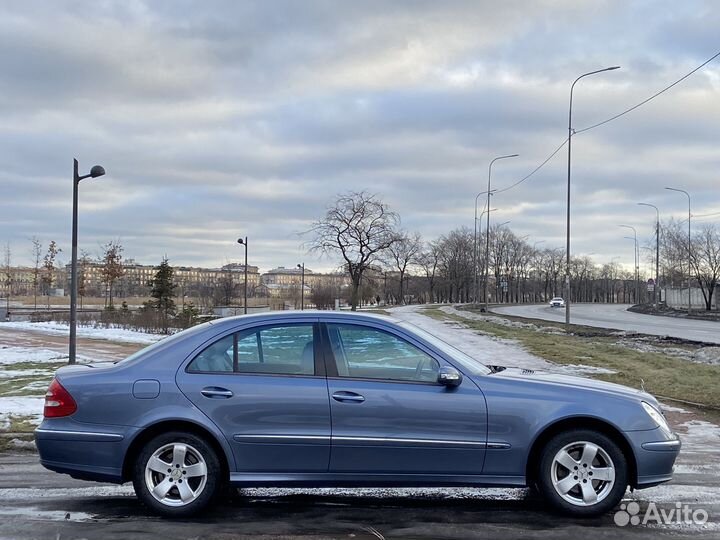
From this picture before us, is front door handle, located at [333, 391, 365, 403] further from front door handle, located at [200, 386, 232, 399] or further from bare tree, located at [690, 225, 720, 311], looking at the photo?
bare tree, located at [690, 225, 720, 311]

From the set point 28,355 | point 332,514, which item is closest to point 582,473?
point 332,514

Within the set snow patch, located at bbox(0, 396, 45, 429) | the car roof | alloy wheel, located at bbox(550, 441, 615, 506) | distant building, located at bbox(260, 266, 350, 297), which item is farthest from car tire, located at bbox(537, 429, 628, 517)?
distant building, located at bbox(260, 266, 350, 297)

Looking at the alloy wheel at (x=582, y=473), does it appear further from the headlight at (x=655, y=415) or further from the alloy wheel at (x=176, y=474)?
the alloy wheel at (x=176, y=474)

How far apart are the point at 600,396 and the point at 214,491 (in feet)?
9.91

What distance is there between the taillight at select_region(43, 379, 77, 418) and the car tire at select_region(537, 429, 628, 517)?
11.8ft

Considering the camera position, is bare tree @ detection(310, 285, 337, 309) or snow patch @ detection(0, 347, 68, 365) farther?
bare tree @ detection(310, 285, 337, 309)

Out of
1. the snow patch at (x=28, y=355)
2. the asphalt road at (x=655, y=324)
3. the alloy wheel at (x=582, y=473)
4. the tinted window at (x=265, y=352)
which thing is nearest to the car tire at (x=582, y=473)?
the alloy wheel at (x=582, y=473)

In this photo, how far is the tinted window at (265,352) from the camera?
5207 millimetres

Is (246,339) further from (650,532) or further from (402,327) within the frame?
(650,532)

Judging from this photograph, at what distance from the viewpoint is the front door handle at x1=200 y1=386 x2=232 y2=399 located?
16.6 feet

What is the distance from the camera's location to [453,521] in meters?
4.98

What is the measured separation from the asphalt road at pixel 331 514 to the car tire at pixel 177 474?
0.39 ft

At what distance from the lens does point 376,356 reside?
534 cm

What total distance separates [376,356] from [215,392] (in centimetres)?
128
